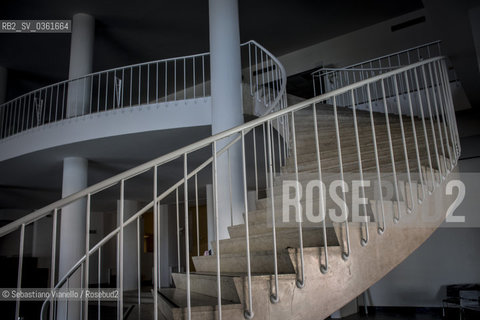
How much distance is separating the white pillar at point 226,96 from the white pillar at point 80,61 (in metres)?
2.83

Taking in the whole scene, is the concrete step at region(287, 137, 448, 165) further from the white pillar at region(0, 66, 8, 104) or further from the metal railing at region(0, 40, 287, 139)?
the white pillar at region(0, 66, 8, 104)

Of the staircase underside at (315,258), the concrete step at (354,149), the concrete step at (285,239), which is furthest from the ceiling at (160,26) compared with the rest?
the concrete step at (285,239)

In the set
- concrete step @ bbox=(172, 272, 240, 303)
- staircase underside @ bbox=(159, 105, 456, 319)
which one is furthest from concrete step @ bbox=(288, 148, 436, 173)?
concrete step @ bbox=(172, 272, 240, 303)

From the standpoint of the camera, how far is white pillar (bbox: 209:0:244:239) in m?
4.62

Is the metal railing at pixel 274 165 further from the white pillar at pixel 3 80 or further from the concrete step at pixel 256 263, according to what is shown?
the white pillar at pixel 3 80

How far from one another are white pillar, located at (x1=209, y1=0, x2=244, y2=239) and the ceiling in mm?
2610

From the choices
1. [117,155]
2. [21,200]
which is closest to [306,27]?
[117,155]

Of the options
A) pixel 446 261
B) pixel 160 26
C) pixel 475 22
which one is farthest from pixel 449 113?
pixel 160 26

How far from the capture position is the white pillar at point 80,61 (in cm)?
699

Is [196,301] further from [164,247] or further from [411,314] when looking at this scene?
[164,247]

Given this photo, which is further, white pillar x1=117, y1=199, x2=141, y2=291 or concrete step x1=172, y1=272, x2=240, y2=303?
white pillar x1=117, y1=199, x2=141, y2=291

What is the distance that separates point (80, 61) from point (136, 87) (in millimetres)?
3819

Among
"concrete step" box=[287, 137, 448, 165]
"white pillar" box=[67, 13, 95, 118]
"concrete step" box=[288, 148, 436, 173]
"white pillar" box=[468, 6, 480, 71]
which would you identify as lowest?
"concrete step" box=[288, 148, 436, 173]

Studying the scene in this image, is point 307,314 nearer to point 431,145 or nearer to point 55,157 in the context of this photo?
point 431,145
